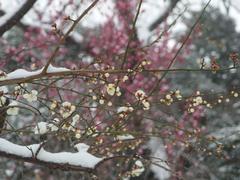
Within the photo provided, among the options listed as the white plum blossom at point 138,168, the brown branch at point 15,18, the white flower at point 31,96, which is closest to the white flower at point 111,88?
the white flower at point 31,96

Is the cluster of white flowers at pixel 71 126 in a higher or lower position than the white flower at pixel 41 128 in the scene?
higher

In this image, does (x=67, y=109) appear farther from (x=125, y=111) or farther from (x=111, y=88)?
(x=125, y=111)

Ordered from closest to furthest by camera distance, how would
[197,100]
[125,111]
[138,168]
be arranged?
[125,111], [197,100], [138,168]

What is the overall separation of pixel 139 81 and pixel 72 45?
283cm

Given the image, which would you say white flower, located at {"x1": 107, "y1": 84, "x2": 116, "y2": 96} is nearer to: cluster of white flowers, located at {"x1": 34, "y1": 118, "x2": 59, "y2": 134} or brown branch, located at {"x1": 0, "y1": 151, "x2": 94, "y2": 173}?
cluster of white flowers, located at {"x1": 34, "y1": 118, "x2": 59, "y2": 134}

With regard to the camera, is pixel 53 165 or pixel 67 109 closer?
pixel 67 109

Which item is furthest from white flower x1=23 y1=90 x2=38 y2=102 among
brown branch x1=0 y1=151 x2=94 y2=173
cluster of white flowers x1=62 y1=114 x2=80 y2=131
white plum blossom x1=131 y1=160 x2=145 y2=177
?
white plum blossom x1=131 y1=160 x2=145 y2=177

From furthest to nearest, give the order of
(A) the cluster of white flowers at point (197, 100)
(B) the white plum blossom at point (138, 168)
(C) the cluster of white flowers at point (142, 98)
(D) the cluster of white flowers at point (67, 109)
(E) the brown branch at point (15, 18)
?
(E) the brown branch at point (15, 18)
(B) the white plum blossom at point (138, 168)
(A) the cluster of white flowers at point (197, 100)
(C) the cluster of white flowers at point (142, 98)
(D) the cluster of white flowers at point (67, 109)

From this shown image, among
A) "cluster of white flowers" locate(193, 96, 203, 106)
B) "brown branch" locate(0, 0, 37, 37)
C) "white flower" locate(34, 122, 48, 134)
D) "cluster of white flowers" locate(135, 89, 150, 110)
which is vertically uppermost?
"brown branch" locate(0, 0, 37, 37)

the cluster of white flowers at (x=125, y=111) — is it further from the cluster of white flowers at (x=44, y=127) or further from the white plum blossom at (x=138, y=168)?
the white plum blossom at (x=138, y=168)

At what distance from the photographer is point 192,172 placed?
28.7 feet

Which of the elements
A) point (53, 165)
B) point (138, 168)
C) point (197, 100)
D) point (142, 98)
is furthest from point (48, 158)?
point (197, 100)

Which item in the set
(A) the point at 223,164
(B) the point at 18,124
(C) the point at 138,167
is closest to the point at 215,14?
(A) the point at 223,164

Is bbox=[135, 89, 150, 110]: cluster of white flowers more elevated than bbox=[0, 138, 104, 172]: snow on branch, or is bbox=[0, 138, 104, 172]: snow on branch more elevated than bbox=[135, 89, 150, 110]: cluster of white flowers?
bbox=[135, 89, 150, 110]: cluster of white flowers
